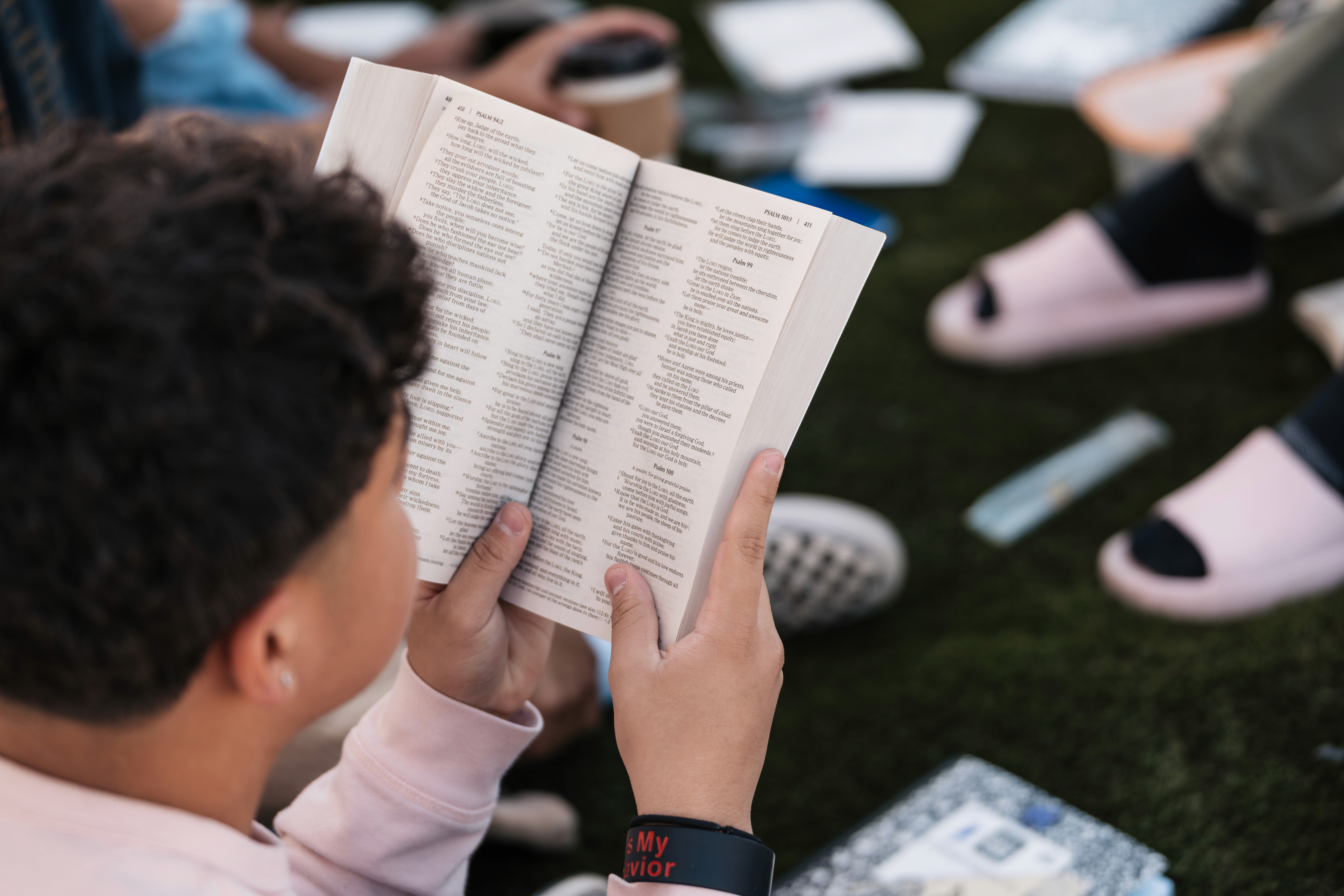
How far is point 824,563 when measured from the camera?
1146mm

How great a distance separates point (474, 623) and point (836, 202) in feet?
4.72

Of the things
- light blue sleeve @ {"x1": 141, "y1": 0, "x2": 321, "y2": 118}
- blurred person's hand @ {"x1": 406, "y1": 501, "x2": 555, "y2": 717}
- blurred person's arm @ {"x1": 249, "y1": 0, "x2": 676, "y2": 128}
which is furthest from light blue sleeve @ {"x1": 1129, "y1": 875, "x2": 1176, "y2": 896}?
light blue sleeve @ {"x1": 141, "y1": 0, "x2": 321, "y2": 118}

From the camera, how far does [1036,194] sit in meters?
1.90

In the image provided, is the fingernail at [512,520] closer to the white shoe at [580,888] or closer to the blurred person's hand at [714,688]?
the blurred person's hand at [714,688]

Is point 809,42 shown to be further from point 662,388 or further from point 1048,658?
point 662,388

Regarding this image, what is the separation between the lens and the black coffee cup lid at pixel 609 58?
161cm

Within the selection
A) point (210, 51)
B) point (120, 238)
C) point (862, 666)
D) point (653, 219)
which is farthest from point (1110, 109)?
point (120, 238)

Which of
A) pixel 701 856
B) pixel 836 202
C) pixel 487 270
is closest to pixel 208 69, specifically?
pixel 836 202

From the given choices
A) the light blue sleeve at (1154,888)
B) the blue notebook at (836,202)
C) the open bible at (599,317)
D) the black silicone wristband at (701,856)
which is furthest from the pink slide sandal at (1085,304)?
the black silicone wristband at (701,856)

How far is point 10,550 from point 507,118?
14.3 inches

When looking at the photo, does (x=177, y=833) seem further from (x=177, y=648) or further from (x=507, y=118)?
(x=507, y=118)

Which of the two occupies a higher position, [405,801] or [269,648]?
[269,648]

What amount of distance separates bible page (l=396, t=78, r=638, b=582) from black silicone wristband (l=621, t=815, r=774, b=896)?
21cm

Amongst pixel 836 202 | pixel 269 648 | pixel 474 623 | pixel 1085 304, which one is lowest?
pixel 836 202
